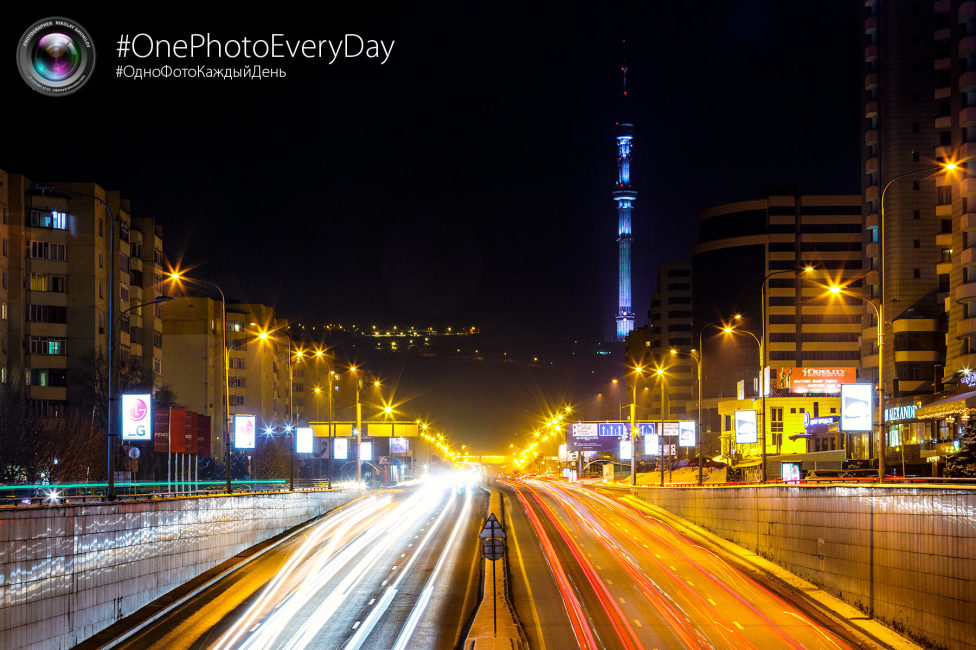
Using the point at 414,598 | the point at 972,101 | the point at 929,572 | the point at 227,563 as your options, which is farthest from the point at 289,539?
the point at 972,101

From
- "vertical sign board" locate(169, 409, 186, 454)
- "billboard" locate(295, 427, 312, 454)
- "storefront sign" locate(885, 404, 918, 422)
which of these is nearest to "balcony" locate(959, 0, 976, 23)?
"storefront sign" locate(885, 404, 918, 422)

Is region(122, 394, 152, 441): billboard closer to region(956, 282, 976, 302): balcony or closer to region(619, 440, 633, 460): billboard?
region(956, 282, 976, 302): balcony

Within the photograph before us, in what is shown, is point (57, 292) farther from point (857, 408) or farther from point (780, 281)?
point (780, 281)

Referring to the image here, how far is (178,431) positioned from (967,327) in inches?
2619

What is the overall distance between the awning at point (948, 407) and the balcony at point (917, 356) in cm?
2934

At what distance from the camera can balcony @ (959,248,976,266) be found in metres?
95.3

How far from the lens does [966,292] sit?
9512cm

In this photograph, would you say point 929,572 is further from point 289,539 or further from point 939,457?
point 939,457

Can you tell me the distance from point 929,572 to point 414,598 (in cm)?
1723

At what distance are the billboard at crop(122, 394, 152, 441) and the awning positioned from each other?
49003 mm

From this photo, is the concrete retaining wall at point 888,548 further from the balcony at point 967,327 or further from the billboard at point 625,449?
the billboard at point 625,449

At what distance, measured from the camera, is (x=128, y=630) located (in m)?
30.8

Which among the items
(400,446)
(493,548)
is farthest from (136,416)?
(400,446)

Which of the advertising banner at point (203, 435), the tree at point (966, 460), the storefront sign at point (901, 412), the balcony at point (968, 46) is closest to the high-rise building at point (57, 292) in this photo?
the advertising banner at point (203, 435)
